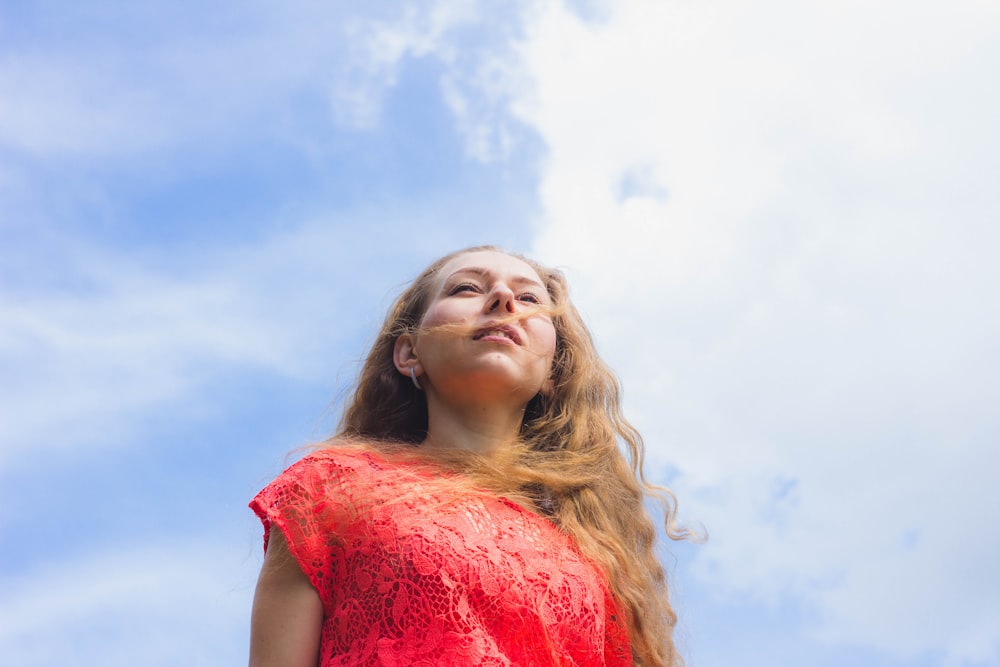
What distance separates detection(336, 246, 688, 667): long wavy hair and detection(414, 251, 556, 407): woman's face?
0.19 m

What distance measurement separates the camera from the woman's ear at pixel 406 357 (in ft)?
12.9

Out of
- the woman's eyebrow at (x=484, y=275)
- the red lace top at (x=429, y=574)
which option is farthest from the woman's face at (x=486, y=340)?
the red lace top at (x=429, y=574)

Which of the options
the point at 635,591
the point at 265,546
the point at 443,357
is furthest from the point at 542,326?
the point at 265,546

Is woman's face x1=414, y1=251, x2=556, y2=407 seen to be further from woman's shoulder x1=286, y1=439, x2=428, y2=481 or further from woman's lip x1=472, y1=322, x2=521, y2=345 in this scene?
woman's shoulder x1=286, y1=439, x2=428, y2=481

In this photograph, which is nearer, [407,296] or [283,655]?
[283,655]

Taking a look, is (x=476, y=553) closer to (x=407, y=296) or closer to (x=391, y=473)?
(x=391, y=473)

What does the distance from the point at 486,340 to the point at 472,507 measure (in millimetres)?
616

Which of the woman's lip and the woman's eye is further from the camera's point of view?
the woman's eye

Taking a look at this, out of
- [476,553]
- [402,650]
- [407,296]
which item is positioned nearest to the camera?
[402,650]

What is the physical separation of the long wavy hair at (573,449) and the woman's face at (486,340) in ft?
0.62

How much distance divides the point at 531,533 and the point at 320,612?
0.69 meters

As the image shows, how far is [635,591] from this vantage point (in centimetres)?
351

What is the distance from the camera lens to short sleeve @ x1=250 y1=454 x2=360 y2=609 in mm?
3107

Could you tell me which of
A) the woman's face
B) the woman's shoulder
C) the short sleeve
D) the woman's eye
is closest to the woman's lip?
the woman's face
